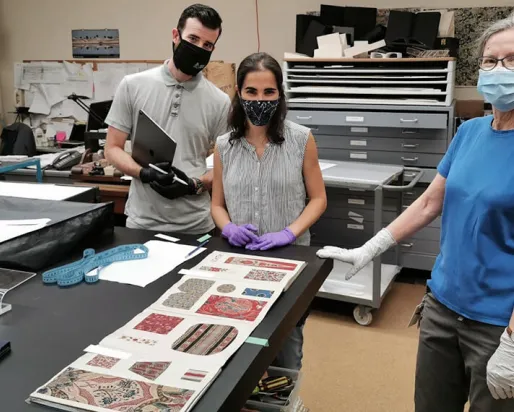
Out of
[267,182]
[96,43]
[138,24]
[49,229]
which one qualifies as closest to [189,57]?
[267,182]

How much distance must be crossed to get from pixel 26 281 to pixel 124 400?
0.58m

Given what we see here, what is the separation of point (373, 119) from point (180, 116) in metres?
1.46

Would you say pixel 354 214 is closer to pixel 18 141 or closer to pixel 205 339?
pixel 205 339

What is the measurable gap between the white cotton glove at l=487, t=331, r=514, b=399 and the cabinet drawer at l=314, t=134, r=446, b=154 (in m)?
2.03

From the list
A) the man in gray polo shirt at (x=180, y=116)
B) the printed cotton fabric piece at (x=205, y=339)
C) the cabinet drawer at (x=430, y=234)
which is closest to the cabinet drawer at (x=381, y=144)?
the cabinet drawer at (x=430, y=234)

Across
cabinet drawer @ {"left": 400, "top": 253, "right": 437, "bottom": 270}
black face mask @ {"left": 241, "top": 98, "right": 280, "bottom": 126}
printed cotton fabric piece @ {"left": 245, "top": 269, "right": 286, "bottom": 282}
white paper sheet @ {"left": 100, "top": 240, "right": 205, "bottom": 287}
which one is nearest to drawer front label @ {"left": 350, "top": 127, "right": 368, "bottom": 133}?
cabinet drawer @ {"left": 400, "top": 253, "right": 437, "bottom": 270}

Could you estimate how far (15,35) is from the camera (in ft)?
15.1

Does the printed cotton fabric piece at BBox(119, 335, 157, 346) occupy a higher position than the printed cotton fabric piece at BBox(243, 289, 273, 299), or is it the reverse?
the printed cotton fabric piece at BBox(243, 289, 273, 299)

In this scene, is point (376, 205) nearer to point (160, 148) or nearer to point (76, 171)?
point (160, 148)

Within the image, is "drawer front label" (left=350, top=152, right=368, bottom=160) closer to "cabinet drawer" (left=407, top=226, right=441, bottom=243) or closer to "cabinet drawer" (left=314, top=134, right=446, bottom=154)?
"cabinet drawer" (left=314, top=134, right=446, bottom=154)

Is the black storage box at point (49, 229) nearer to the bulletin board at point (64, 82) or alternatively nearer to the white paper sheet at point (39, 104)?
the bulletin board at point (64, 82)

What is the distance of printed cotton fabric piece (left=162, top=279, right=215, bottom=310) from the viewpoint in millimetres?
1119

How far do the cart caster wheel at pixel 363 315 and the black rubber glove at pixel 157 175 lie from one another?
1.51m

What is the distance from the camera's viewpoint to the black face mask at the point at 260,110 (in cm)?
163
